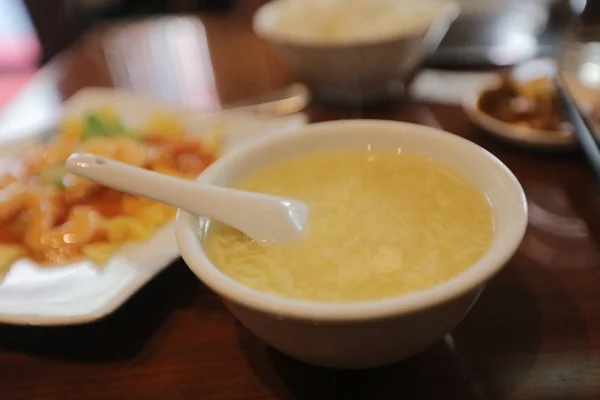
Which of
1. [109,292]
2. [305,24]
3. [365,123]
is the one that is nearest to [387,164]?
[365,123]

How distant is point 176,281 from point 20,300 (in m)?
0.18

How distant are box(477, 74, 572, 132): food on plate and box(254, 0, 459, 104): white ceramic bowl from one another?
0.54 feet

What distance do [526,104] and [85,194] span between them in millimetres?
736

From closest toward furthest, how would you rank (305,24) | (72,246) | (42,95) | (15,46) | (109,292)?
(109,292), (72,246), (305,24), (42,95), (15,46)

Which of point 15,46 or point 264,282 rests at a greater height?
point 264,282

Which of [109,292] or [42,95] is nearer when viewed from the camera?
[109,292]

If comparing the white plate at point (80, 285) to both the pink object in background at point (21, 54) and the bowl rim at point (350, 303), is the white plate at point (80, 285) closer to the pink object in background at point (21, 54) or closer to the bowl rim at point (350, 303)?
the bowl rim at point (350, 303)

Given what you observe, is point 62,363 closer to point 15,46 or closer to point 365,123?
point 365,123

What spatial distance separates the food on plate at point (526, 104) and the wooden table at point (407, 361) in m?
0.07

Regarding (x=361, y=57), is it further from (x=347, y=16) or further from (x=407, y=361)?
(x=407, y=361)

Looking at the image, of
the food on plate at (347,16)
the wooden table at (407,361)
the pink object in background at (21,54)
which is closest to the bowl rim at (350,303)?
the wooden table at (407,361)

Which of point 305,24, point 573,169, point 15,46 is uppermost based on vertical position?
point 305,24

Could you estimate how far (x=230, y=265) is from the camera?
58 centimetres

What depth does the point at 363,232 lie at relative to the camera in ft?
2.03
